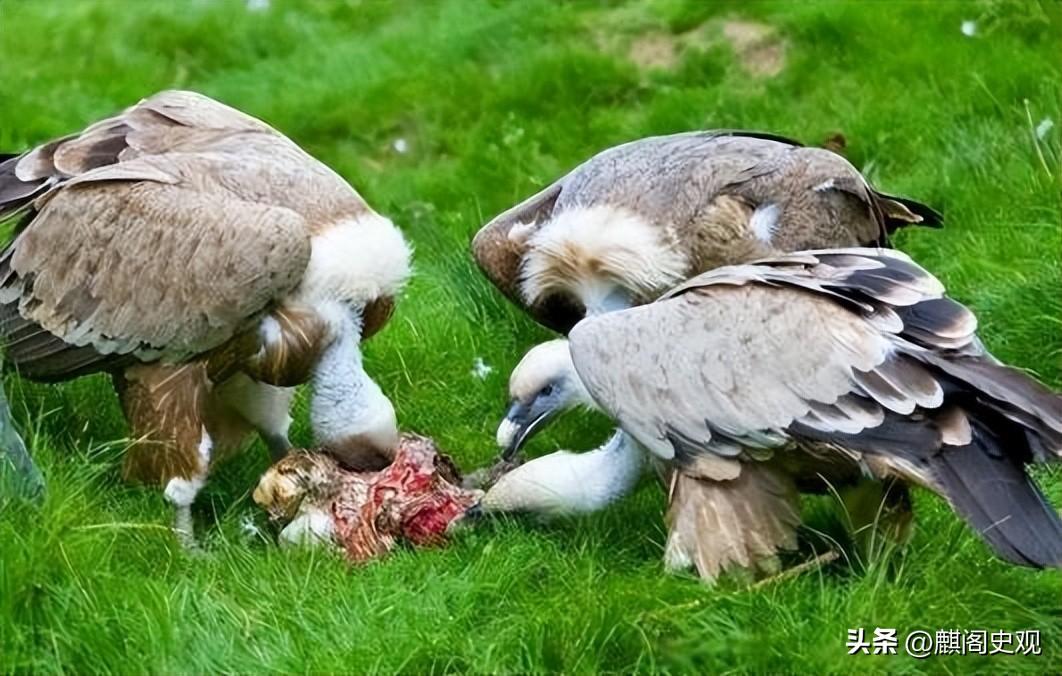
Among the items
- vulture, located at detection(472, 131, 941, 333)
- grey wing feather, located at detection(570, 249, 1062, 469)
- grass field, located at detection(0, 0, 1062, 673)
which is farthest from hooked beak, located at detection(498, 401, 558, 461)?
vulture, located at detection(472, 131, 941, 333)

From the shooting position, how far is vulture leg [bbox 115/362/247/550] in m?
5.39

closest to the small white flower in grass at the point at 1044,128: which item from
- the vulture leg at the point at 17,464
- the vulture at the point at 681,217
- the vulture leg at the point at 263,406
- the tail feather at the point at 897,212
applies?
the tail feather at the point at 897,212

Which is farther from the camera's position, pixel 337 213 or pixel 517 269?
pixel 517 269

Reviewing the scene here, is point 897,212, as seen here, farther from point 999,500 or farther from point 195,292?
point 195,292

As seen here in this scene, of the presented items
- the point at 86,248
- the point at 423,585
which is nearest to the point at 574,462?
the point at 423,585

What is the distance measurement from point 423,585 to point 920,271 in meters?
1.64

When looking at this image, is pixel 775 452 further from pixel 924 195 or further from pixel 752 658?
pixel 924 195

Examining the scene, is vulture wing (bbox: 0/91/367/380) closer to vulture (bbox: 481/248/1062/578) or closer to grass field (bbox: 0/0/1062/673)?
grass field (bbox: 0/0/1062/673)

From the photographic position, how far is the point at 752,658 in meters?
4.23

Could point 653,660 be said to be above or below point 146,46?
above

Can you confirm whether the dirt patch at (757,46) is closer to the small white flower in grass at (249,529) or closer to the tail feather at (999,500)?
the small white flower in grass at (249,529)

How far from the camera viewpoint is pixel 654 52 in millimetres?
9000

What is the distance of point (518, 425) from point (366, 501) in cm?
55

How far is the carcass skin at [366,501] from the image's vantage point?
204 inches
